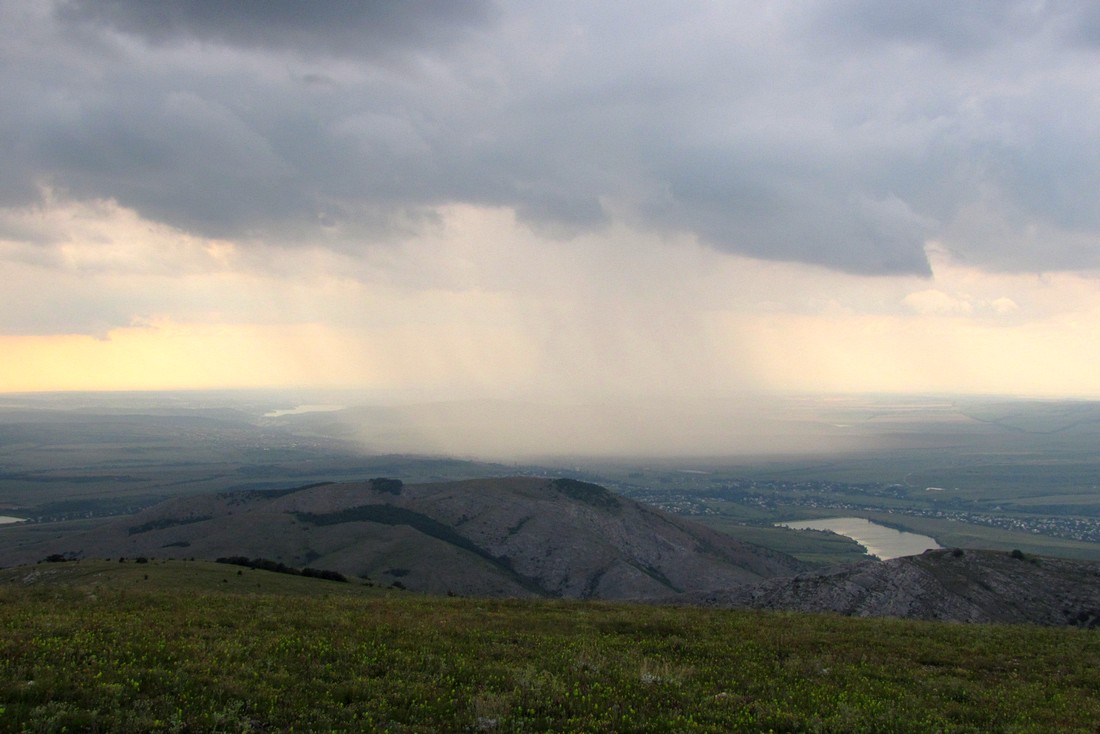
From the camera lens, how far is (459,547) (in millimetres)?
164125

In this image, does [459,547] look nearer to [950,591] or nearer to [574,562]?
[574,562]

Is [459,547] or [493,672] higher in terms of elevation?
[493,672]

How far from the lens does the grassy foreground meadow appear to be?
52.2 ft

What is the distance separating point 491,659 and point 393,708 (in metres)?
6.44

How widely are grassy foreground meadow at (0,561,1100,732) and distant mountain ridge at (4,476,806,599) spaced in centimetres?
9710

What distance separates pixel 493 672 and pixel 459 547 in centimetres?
15005

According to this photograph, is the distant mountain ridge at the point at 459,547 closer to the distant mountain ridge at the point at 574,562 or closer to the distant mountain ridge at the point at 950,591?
the distant mountain ridge at the point at 574,562

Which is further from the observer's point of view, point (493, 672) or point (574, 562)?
point (574, 562)

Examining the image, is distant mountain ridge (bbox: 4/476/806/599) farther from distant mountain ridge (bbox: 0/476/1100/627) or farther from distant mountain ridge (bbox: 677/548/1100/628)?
distant mountain ridge (bbox: 677/548/1100/628)

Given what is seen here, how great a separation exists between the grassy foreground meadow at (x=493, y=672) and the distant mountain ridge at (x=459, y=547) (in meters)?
97.1

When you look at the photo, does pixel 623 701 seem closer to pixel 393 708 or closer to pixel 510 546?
pixel 393 708

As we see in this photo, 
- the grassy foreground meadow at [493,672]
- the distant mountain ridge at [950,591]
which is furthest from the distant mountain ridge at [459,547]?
the grassy foreground meadow at [493,672]

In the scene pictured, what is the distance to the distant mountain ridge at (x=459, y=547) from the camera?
140m

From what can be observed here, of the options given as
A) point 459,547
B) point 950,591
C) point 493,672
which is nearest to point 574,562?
point 459,547
